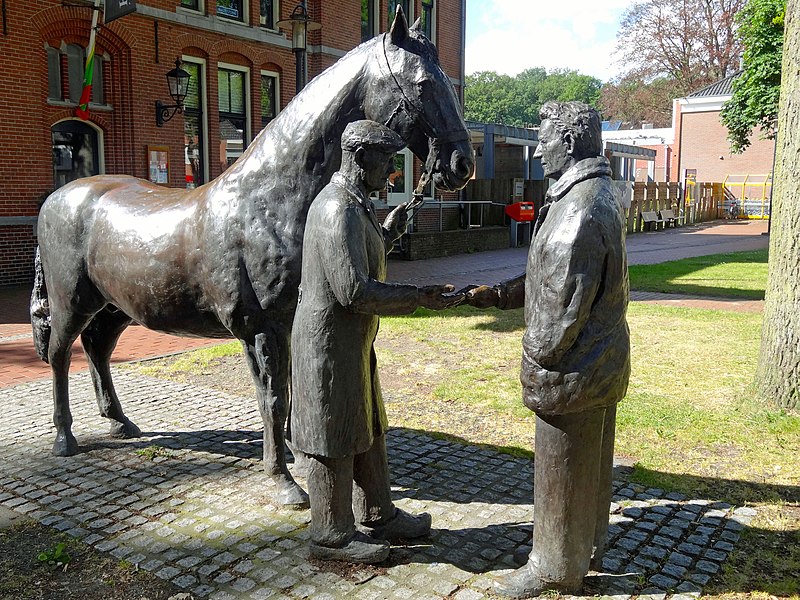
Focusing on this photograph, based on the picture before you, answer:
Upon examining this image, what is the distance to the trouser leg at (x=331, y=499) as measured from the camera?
3.46 metres

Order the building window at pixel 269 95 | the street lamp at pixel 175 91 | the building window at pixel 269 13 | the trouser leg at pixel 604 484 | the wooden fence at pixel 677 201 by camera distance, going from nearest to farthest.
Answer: the trouser leg at pixel 604 484 < the street lamp at pixel 175 91 < the building window at pixel 269 13 < the building window at pixel 269 95 < the wooden fence at pixel 677 201

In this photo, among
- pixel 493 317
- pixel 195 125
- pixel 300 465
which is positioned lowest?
pixel 493 317

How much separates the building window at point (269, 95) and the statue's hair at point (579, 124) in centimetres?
1596

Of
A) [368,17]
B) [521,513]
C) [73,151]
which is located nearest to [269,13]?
[368,17]

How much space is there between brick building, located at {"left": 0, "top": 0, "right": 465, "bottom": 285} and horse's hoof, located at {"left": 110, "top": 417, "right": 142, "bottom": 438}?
934 centimetres

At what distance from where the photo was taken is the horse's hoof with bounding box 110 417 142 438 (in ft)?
18.2

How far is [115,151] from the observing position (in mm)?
14984

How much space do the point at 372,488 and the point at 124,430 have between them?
2.58 m

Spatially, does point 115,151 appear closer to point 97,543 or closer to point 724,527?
point 97,543

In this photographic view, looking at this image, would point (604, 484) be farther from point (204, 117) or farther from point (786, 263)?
point (204, 117)

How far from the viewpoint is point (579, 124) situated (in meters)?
3.04

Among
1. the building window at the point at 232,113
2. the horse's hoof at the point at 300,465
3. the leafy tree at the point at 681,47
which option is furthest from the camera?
the leafy tree at the point at 681,47

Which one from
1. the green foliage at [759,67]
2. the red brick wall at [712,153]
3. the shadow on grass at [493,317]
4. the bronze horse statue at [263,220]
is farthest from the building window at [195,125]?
the red brick wall at [712,153]

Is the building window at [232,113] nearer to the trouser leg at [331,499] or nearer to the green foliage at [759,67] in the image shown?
the trouser leg at [331,499]
